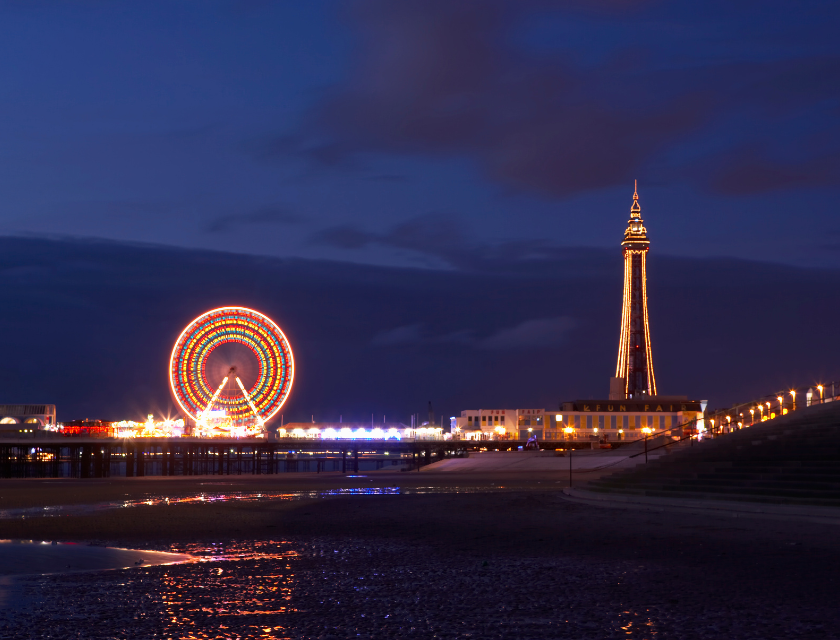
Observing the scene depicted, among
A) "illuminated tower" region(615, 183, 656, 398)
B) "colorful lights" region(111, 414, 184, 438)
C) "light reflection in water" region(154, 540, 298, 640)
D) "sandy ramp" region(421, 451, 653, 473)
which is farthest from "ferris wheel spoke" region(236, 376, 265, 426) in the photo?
"illuminated tower" region(615, 183, 656, 398)

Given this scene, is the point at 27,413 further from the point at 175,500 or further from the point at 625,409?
the point at 175,500

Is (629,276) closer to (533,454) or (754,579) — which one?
(533,454)

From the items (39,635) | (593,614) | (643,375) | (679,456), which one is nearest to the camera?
A: (39,635)

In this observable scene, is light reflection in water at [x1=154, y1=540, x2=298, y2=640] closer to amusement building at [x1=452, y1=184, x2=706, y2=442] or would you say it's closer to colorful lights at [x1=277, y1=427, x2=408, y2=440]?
amusement building at [x1=452, y1=184, x2=706, y2=442]

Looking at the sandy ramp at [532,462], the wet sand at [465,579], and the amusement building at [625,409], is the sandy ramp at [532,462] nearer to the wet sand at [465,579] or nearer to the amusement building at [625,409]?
the amusement building at [625,409]

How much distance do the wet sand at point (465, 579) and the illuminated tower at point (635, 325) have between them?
169 metres

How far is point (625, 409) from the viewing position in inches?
5881

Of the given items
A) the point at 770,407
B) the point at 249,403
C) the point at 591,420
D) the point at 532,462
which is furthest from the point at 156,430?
the point at 770,407

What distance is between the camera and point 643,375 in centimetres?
18800

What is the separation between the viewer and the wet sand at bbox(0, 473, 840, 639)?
10078 mm

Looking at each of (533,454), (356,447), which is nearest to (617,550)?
(533,454)

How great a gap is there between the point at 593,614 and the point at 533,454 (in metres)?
68.3

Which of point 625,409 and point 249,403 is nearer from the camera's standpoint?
point 249,403

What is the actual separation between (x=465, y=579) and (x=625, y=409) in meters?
140
